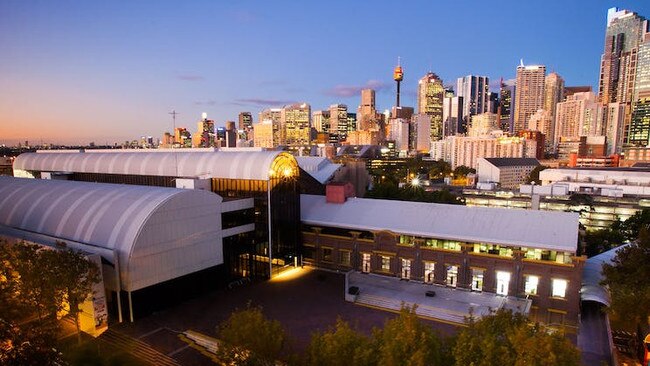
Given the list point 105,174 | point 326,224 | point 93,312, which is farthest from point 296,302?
point 105,174

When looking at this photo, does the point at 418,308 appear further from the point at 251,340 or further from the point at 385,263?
the point at 251,340

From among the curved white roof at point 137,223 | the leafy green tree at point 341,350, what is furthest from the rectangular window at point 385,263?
the leafy green tree at point 341,350

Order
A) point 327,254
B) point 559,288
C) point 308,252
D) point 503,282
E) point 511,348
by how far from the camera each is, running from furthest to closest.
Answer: point 308,252, point 327,254, point 503,282, point 559,288, point 511,348

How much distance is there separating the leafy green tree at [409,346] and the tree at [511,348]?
1.28 m

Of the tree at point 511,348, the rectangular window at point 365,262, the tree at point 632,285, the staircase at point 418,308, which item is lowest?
the staircase at point 418,308

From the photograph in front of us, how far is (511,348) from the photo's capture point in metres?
19.0

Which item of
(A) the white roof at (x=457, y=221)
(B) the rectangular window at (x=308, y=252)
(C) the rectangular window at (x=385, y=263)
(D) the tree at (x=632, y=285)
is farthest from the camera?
(B) the rectangular window at (x=308, y=252)

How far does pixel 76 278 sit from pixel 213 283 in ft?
49.6

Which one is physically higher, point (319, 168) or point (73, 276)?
point (319, 168)

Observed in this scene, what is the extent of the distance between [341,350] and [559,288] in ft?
96.1

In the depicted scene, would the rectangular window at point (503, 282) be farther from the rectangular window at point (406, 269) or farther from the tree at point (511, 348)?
the tree at point (511, 348)

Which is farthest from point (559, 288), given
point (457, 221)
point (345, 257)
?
point (345, 257)

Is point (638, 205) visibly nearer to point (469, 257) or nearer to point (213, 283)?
point (469, 257)

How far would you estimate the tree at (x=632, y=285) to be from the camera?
30641 millimetres
